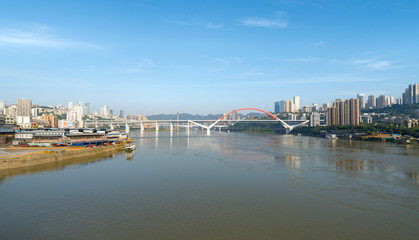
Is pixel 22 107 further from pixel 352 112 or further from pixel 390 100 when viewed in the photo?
pixel 390 100

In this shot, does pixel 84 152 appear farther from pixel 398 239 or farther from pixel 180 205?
pixel 398 239

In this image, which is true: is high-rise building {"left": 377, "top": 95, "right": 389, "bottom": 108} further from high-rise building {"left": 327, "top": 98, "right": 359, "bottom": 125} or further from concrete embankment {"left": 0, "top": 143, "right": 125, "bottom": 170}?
concrete embankment {"left": 0, "top": 143, "right": 125, "bottom": 170}

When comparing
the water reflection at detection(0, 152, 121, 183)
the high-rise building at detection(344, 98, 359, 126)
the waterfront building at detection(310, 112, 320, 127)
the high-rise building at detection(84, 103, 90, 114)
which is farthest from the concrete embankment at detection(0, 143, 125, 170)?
the high-rise building at detection(84, 103, 90, 114)

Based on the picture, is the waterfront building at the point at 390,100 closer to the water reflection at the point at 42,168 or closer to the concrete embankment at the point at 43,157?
the concrete embankment at the point at 43,157

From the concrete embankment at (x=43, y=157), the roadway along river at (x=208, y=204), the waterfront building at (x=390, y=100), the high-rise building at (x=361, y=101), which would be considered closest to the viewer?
the roadway along river at (x=208, y=204)

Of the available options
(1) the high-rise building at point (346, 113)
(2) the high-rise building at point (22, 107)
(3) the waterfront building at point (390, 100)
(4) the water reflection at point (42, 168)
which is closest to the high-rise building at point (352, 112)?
(1) the high-rise building at point (346, 113)

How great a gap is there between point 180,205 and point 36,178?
6086 mm

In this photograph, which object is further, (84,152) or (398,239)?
(84,152)

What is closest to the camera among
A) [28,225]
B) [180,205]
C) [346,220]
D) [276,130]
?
[28,225]

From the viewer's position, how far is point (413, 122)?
3631 centimetres

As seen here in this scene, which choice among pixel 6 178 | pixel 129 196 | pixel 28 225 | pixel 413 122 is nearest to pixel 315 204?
pixel 129 196

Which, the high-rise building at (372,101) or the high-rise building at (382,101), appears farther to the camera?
the high-rise building at (372,101)

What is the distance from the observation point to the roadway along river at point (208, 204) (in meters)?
5.02

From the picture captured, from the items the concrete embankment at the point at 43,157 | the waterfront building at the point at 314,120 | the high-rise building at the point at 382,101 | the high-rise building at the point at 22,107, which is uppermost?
the high-rise building at the point at 382,101
